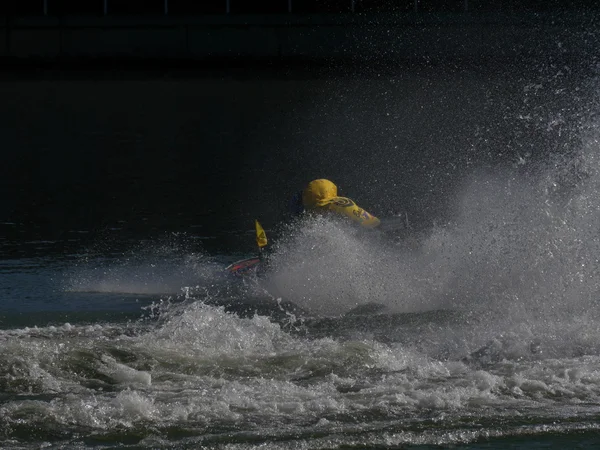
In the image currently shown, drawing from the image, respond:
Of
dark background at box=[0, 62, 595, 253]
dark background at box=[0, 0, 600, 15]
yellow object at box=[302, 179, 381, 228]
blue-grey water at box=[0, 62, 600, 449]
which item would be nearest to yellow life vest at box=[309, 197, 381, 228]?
yellow object at box=[302, 179, 381, 228]

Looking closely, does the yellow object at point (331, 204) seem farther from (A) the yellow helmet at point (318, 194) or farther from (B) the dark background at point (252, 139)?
(B) the dark background at point (252, 139)

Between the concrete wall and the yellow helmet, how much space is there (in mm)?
20024

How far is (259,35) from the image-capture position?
3419 cm

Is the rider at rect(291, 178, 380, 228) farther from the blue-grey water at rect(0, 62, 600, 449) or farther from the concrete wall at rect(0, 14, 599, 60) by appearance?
the concrete wall at rect(0, 14, 599, 60)

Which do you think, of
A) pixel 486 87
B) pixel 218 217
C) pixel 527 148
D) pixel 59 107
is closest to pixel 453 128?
pixel 527 148

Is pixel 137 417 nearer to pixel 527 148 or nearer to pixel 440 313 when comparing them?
pixel 440 313

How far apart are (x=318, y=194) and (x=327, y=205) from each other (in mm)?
191

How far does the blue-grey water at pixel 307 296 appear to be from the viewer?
801 cm

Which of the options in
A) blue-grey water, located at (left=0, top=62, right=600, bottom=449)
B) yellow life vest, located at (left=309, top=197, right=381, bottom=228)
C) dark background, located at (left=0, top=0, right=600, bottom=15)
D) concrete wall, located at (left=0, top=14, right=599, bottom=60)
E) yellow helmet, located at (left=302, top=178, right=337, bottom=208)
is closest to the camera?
blue-grey water, located at (left=0, top=62, right=600, bottom=449)

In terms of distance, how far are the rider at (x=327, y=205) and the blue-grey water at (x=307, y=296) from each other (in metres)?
0.25

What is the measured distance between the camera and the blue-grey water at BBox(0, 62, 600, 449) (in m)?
8.01

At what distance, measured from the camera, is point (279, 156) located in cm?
2359

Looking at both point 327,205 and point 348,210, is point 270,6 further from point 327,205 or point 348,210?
point 348,210

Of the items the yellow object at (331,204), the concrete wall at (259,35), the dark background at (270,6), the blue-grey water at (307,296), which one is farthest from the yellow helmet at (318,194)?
the dark background at (270,6)
